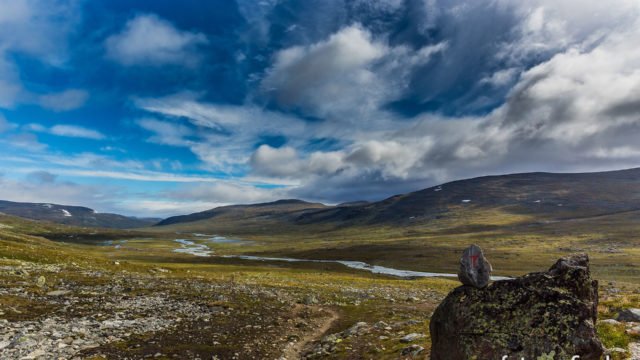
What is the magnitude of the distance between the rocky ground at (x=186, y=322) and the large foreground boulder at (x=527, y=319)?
14.8 feet

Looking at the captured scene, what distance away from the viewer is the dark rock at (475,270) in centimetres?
1420

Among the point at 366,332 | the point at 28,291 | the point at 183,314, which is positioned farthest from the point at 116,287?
the point at 366,332

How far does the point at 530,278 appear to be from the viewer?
1366cm

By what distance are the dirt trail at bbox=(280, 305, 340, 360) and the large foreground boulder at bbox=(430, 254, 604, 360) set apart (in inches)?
403

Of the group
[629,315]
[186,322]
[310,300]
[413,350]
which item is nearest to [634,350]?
[629,315]

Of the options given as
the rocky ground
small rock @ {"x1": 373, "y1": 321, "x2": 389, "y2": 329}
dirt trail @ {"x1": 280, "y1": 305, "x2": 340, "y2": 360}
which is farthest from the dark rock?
small rock @ {"x1": 373, "y1": 321, "x2": 389, "y2": 329}

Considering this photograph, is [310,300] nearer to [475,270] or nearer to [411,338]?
[411,338]

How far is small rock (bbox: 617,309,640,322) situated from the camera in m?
18.3

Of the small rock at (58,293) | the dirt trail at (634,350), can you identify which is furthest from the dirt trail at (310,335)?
the small rock at (58,293)

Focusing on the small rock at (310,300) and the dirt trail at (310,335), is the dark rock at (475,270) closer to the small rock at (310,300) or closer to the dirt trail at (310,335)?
the dirt trail at (310,335)

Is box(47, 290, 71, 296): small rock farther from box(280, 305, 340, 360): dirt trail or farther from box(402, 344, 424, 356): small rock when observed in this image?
box(402, 344, 424, 356): small rock

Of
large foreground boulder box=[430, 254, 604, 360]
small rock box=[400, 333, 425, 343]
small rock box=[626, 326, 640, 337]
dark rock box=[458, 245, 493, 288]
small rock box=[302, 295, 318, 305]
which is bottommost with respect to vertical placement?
small rock box=[302, 295, 318, 305]

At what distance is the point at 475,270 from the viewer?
14383mm

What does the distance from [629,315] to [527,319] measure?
10.3 meters
